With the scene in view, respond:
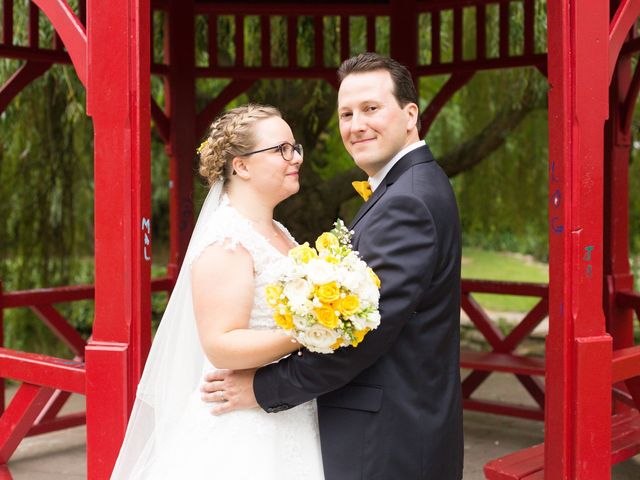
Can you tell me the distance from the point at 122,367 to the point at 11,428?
140 centimetres

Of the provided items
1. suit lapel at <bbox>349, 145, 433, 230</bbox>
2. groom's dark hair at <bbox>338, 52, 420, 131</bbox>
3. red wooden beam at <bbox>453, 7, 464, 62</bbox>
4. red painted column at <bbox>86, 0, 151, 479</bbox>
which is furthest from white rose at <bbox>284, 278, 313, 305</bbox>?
red wooden beam at <bbox>453, 7, 464, 62</bbox>

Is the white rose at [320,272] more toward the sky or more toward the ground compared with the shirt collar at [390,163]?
more toward the ground

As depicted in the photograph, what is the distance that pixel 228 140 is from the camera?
3.09 metres

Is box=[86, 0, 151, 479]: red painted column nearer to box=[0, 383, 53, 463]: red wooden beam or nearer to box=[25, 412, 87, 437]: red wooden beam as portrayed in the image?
box=[0, 383, 53, 463]: red wooden beam

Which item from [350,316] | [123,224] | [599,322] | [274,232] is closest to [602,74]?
[599,322]

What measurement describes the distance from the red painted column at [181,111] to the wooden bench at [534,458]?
12.6ft

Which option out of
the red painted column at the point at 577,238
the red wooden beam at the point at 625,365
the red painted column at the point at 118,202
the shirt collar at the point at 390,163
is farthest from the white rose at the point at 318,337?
the red wooden beam at the point at 625,365

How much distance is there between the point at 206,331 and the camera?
2857mm

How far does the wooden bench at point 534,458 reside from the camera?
416cm

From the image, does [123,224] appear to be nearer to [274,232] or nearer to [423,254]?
[274,232]

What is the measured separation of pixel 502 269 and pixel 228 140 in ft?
65.6

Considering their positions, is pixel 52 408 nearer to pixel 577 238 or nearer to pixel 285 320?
pixel 577 238

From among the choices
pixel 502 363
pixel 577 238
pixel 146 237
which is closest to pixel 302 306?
pixel 146 237

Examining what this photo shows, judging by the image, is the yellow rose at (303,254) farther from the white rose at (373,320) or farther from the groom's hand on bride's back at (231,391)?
→ the groom's hand on bride's back at (231,391)
